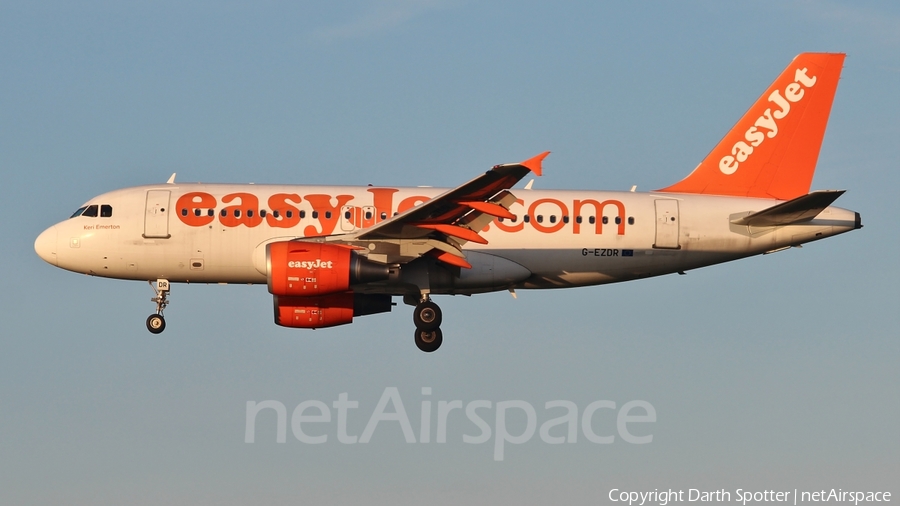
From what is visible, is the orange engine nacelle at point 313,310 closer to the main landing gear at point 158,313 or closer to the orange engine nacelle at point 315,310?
the orange engine nacelle at point 315,310

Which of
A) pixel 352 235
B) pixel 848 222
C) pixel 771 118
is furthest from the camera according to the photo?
pixel 771 118

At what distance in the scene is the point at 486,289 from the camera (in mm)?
37031

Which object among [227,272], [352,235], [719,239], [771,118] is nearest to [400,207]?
[352,235]

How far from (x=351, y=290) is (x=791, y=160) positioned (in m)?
14.4

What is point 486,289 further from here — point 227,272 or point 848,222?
point 848,222

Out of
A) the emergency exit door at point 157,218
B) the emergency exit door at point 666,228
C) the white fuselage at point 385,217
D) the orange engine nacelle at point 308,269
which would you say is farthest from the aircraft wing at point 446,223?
the emergency exit door at point 666,228

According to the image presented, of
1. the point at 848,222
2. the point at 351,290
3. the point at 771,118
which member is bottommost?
the point at 351,290

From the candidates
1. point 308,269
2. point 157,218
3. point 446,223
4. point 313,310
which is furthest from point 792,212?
point 157,218

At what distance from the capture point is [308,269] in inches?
1342

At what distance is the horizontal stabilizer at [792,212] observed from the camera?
34.9m

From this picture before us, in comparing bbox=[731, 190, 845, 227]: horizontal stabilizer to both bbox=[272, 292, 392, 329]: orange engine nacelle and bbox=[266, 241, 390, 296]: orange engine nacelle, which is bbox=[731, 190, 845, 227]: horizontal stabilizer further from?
bbox=[266, 241, 390, 296]: orange engine nacelle

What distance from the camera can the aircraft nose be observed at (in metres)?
37.8

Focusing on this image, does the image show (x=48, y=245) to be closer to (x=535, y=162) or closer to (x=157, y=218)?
(x=157, y=218)

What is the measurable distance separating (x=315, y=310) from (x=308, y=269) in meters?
3.24
